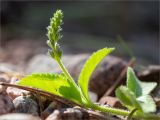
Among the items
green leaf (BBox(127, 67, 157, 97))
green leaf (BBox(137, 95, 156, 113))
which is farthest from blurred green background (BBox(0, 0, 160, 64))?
green leaf (BBox(137, 95, 156, 113))

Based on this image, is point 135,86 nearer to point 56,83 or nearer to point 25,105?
point 56,83

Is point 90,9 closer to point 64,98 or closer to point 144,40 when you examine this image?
point 144,40

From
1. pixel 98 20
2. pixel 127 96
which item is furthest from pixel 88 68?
pixel 98 20

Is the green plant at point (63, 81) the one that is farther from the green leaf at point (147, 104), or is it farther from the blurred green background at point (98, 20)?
the blurred green background at point (98, 20)

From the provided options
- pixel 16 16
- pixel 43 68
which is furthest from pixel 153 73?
pixel 16 16

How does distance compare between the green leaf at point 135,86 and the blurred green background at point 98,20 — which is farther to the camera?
the blurred green background at point 98,20

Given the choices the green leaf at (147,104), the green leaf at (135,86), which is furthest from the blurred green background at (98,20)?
the green leaf at (147,104)
